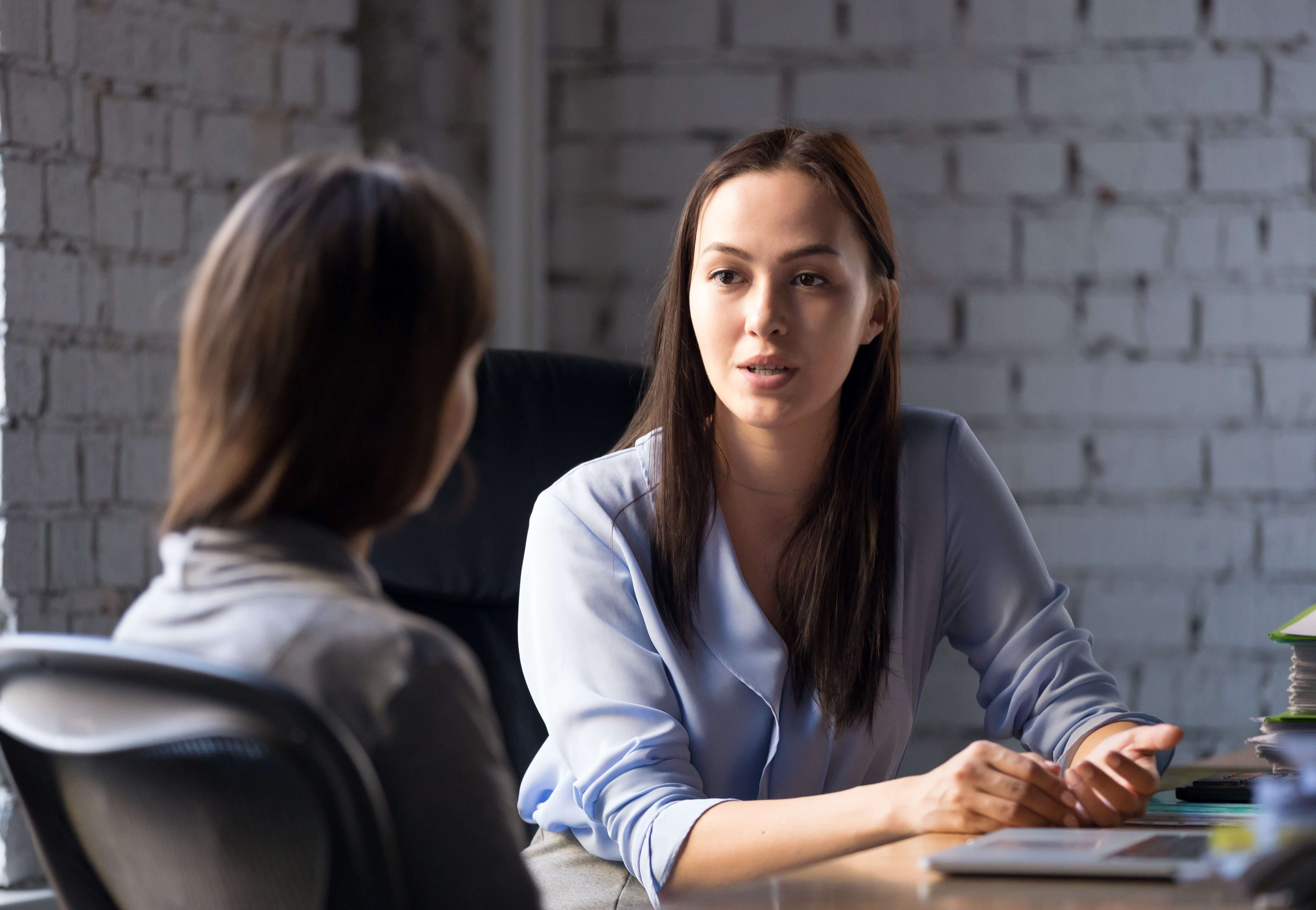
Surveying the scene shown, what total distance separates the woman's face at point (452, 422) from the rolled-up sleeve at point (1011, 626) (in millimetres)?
765

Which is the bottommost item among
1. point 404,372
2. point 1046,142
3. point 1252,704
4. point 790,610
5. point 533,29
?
point 1252,704

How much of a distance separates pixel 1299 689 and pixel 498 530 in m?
0.84

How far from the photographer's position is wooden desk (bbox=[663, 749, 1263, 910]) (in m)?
0.70

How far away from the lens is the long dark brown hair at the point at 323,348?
639 millimetres

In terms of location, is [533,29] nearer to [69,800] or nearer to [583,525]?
[583,525]

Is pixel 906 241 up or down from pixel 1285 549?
up

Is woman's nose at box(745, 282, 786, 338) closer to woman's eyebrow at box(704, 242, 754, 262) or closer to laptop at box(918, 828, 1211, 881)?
woman's eyebrow at box(704, 242, 754, 262)

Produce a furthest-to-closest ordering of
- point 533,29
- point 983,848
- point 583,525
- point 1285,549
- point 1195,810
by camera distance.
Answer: point 533,29
point 1285,549
point 583,525
point 1195,810
point 983,848

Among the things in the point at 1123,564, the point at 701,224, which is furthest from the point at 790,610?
the point at 1123,564

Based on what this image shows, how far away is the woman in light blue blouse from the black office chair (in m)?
0.14

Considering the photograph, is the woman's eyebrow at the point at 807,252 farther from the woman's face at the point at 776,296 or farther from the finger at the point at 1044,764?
the finger at the point at 1044,764

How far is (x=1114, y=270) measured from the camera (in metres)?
2.31

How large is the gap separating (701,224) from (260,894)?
957 millimetres

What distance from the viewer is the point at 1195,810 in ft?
3.44
